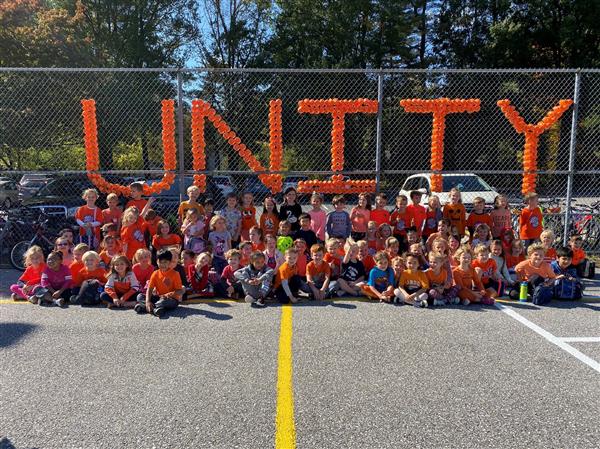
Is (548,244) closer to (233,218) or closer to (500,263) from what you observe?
(500,263)

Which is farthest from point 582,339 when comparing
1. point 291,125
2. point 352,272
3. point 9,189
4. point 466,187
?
point 9,189

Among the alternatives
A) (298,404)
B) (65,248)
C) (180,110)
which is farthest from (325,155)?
(298,404)

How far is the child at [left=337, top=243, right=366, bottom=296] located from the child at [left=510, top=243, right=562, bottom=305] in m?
2.05

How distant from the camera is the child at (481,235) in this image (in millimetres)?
7418

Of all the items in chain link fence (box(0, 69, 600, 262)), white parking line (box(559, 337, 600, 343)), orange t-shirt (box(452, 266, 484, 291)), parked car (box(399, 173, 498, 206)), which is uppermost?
chain link fence (box(0, 69, 600, 262))

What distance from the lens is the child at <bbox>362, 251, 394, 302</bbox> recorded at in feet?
21.2

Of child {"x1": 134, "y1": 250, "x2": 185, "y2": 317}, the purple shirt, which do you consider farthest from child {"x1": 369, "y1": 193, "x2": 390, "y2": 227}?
the purple shirt

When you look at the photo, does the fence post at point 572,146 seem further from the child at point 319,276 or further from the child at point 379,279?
the child at point 319,276

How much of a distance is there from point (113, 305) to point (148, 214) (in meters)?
1.93

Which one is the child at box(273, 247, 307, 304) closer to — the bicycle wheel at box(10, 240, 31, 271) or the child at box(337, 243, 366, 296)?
the child at box(337, 243, 366, 296)

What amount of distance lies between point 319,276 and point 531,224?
3.81m

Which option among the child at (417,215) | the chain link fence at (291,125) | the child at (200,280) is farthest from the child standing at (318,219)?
the chain link fence at (291,125)

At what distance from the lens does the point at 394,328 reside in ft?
17.4

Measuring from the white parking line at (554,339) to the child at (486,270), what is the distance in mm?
387
